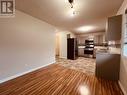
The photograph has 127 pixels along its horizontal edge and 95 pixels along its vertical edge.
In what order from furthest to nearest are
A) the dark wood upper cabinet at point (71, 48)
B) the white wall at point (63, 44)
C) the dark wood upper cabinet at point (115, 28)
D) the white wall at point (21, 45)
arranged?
the white wall at point (63, 44), the dark wood upper cabinet at point (71, 48), the white wall at point (21, 45), the dark wood upper cabinet at point (115, 28)

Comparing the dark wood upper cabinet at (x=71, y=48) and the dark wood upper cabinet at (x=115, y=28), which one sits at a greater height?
the dark wood upper cabinet at (x=115, y=28)

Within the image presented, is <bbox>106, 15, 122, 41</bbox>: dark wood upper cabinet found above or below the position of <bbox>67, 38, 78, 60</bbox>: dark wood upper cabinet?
above

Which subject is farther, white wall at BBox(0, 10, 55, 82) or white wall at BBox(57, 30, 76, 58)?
white wall at BBox(57, 30, 76, 58)

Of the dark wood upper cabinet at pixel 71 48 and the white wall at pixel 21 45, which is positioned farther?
the dark wood upper cabinet at pixel 71 48

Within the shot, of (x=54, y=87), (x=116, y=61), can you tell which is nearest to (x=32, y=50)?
(x=54, y=87)

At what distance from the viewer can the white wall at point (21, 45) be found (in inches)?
106

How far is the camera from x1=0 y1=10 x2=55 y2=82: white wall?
2691 millimetres

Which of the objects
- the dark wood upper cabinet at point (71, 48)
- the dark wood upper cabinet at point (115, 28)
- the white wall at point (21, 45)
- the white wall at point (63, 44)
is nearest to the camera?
the dark wood upper cabinet at point (115, 28)

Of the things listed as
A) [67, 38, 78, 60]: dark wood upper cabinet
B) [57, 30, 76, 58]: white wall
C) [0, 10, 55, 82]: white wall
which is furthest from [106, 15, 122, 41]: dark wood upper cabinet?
[57, 30, 76, 58]: white wall

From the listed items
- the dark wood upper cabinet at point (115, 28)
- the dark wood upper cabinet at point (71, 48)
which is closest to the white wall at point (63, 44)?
the dark wood upper cabinet at point (71, 48)

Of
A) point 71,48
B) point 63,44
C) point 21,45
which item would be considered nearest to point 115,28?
point 21,45

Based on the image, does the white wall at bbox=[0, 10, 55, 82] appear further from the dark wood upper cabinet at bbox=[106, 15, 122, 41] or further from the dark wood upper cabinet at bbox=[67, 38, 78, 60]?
the dark wood upper cabinet at bbox=[106, 15, 122, 41]

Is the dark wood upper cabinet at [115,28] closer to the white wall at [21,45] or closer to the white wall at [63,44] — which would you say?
the white wall at [21,45]

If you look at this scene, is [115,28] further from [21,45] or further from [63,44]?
[63,44]
